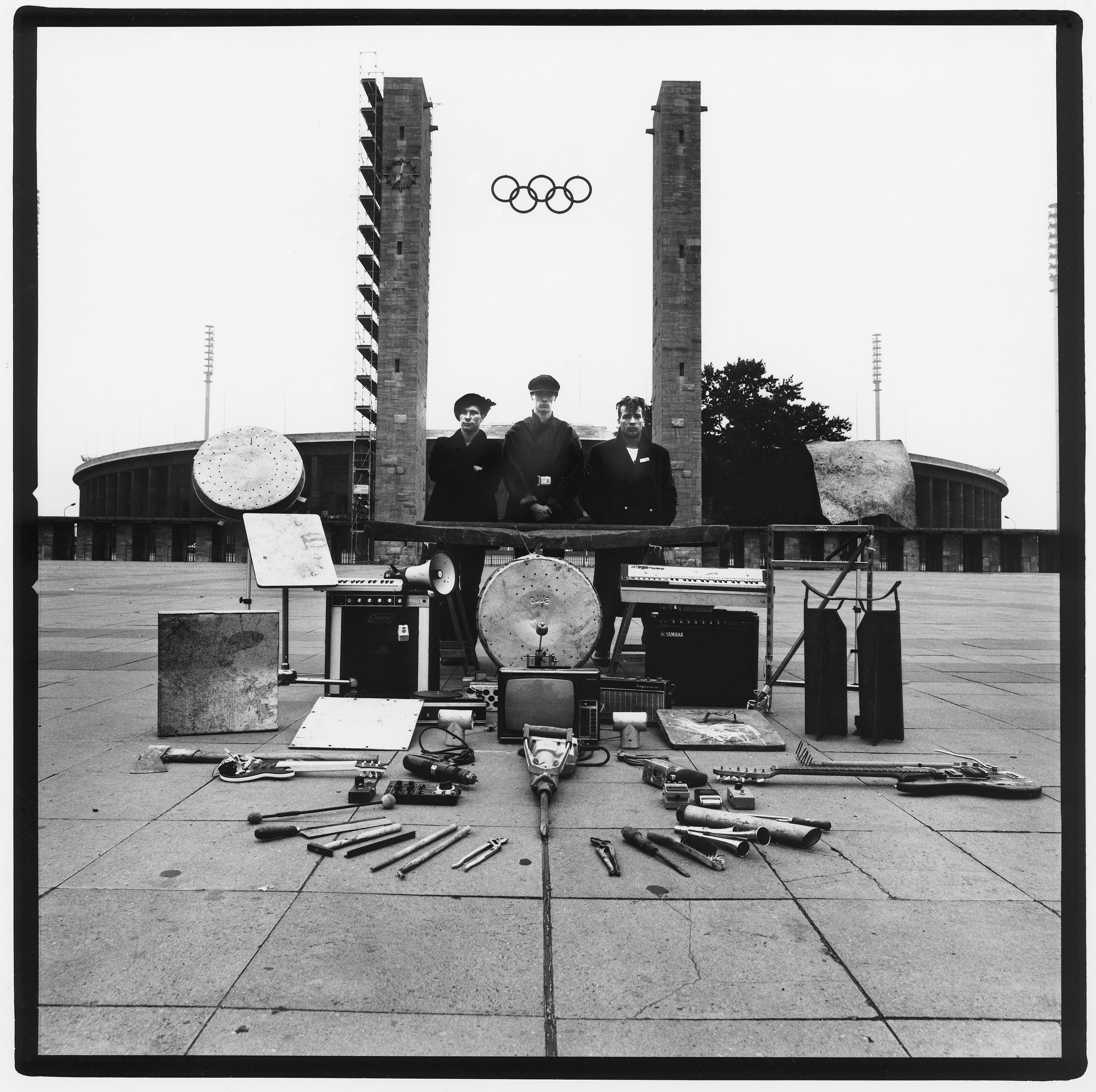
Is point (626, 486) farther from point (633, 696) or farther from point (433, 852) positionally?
point (433, 852)

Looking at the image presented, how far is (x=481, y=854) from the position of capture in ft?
10.1

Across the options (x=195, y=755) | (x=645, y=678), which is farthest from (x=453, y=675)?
(x=195, y=755)

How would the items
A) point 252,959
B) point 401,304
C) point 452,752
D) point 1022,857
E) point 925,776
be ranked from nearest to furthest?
1. point 252,959
2. point 1022,857
3. point 925,776
4. point 452,752
5. point 401,304

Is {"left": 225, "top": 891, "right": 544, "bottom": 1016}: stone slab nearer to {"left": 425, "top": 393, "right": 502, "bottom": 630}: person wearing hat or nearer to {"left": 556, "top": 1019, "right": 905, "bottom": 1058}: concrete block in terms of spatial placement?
Answer: {"left": 556, "top": 1019, "right": 905, "bottom": 1058}: concrete block

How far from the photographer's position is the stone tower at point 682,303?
103ft

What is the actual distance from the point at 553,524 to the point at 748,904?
434cm

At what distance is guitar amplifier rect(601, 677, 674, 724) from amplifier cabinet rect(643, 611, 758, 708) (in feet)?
1.50

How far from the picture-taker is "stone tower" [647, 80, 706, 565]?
31.4m

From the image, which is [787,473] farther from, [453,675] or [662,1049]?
[662,1049]

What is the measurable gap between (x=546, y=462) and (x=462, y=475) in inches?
31.8

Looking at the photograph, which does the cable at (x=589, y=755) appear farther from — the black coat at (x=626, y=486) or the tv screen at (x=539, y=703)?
the black coat at (x=626, y=486)

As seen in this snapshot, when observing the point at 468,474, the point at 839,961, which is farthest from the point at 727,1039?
the point at 468,474

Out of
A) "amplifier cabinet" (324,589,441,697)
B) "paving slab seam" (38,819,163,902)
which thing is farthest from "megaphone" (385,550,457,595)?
"paving slab seam" (38,819,163,902)

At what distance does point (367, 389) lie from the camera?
47469 millimetres
